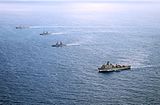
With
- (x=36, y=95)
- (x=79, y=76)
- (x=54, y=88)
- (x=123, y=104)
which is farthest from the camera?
(x=79, y=76)

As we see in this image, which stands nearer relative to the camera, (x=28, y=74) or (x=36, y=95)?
(x=36, y=95)

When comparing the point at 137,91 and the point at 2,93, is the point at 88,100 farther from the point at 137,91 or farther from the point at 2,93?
the point at 2,93

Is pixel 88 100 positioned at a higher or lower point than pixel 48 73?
lower

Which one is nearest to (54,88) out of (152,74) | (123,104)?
(123,104)

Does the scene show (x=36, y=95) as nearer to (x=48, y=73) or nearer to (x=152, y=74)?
(x=48, y=73)

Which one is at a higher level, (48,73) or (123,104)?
(48,73)

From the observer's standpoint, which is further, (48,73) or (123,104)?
(48,73)

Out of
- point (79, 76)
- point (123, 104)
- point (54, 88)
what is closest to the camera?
point (123, 104)

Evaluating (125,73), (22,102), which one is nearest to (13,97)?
(22,102)

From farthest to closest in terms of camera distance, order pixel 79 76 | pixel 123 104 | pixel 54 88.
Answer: pixel 79 76 → pixel 54 88 → pixel 123 104
